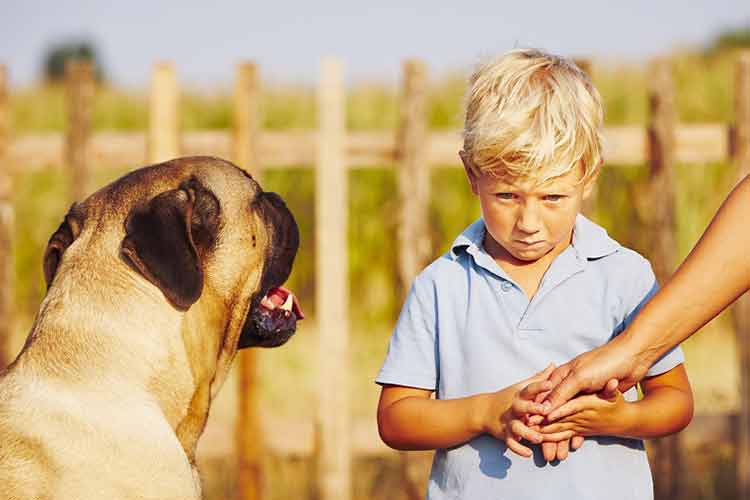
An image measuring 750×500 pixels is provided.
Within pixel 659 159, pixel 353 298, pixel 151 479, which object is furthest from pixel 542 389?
pixel 353 298

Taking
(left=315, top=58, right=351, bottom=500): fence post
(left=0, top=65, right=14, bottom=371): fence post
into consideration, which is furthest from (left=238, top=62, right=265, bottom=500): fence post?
(left=0, top=65, right=14, bottom=371): fence post

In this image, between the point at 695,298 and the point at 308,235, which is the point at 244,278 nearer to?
the point at 695,298

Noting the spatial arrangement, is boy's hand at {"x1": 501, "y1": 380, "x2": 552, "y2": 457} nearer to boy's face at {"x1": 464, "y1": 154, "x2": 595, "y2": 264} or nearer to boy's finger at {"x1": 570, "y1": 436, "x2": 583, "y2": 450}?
boy's finger at {"x1": 570, "y1": 436, "x2": 583, "y2": 450}

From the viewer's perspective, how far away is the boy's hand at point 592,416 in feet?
8.79

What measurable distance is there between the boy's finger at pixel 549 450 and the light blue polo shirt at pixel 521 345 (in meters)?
0.08

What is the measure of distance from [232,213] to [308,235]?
5992mm

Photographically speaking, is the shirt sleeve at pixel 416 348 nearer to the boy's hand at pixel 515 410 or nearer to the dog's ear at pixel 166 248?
the boy's hand at pixel 515 410

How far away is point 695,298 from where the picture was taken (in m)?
2.77

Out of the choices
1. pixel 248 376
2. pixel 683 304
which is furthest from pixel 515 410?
pixel 248 376

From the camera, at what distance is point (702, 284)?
2764 mm

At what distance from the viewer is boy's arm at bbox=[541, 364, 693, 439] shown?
2695 mm

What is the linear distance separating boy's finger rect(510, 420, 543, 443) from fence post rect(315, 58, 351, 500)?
12.0ft

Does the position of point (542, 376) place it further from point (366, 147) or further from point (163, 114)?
point (163, 114)

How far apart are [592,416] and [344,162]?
3.92 m
